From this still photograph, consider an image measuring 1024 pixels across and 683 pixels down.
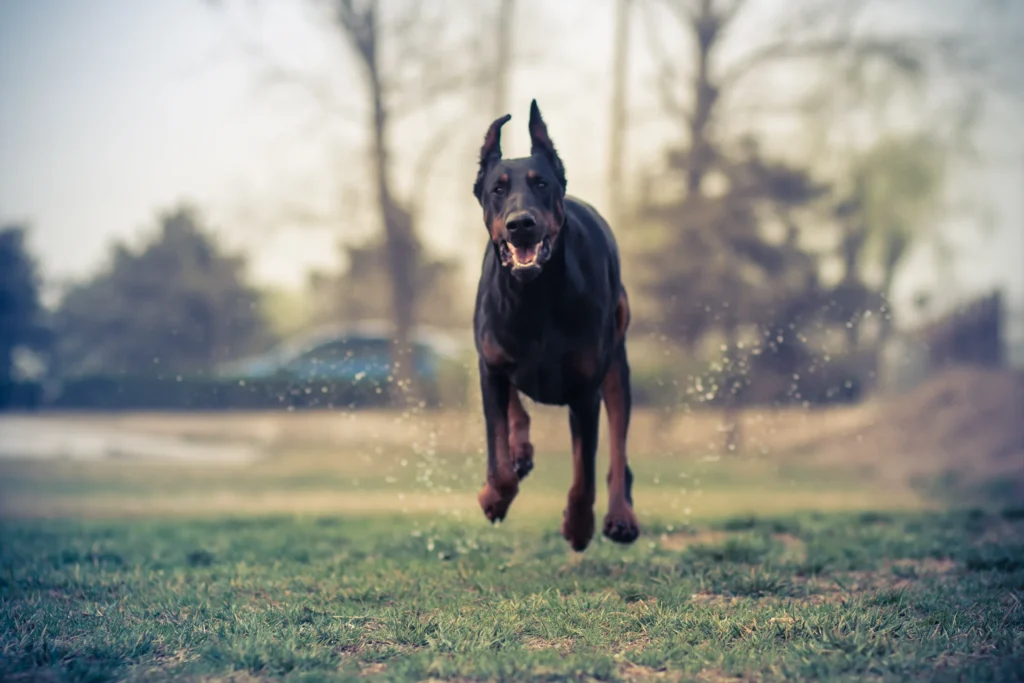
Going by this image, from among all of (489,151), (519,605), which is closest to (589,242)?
(489,151)

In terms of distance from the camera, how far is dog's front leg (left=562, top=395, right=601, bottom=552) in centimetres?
531

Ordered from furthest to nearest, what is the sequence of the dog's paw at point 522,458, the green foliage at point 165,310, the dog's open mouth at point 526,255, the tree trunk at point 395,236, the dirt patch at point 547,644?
the green foliage at point 165,310 < the tree trunk at point 395,236 < the dog's paw at point 522,458 < the dog's open mouth at point 526,255 < the dirt patch at point 547,644

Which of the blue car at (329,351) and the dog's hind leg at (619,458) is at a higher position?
the blue car at (329,351)

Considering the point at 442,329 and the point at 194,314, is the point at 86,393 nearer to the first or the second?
the point at 194,314

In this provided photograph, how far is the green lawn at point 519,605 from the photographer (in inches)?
167

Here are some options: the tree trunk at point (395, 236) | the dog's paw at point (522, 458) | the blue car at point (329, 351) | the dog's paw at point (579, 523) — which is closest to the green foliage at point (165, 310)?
the blue car at point (329, 351)

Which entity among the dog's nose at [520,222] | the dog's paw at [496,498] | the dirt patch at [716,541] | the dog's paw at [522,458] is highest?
the dog's nose at [520,222]

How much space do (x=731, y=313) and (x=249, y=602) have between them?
45.5 feet

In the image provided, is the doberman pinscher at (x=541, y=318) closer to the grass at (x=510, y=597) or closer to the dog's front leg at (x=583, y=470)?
the dog's front leg at (x=583, y=470)

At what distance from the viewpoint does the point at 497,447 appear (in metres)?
5.21

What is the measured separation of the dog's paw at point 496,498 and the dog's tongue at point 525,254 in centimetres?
120

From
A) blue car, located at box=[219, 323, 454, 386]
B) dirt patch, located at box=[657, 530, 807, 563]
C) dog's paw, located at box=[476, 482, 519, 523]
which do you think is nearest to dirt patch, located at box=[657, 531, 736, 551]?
dirt patch, located at box=[657, 530, 807, 563]

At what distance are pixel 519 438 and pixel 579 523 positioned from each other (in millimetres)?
567

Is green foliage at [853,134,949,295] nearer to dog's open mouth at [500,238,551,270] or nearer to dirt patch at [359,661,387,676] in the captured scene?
dog's open mouth at [500,238,551,270]
